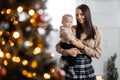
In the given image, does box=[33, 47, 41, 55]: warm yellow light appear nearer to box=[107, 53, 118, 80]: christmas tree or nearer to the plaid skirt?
the plaid skirt

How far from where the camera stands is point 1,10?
96cm

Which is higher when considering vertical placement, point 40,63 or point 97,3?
point 97,3

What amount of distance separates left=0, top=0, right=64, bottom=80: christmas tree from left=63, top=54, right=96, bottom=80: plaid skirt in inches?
23.6

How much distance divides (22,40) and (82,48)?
0.66 meters

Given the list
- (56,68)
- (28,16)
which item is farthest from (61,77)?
(28,16)

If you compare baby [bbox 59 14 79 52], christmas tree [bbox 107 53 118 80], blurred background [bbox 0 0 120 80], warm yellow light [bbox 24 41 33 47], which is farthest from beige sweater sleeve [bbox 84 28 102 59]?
christmas tree [bbox 107 53 118 80]

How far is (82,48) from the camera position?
5.08 ft

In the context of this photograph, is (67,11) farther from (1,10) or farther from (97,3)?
(1,10)

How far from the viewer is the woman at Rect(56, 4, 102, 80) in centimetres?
157

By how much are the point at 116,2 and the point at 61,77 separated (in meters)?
2.55

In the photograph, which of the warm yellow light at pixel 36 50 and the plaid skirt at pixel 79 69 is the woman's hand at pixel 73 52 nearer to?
the plaid skirt at pixel 79 69

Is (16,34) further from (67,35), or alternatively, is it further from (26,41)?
(67,35)

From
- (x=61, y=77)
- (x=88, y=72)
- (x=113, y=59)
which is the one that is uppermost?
(x=61, y=77)

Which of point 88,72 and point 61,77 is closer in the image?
Result: point 61,77
